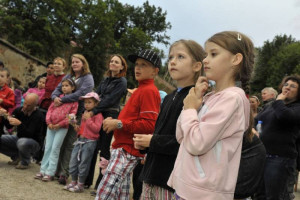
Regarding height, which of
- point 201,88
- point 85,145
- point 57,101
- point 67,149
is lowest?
point 67,149

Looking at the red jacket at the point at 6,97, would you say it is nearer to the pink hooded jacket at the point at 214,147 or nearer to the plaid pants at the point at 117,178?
the plaid pants at the point at 117,178

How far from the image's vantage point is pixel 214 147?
72.9 inches

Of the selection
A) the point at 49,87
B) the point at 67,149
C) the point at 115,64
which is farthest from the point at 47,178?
the point at 115,64

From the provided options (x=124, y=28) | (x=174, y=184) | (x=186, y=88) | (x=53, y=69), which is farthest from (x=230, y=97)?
(x=124, y=28)

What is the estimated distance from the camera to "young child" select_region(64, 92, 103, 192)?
5281 mm

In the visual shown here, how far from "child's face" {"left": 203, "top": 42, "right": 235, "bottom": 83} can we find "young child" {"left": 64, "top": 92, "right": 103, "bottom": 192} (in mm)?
3486

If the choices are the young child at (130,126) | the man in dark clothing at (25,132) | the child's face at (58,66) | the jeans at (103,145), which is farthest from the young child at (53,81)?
the young child at (130,126)

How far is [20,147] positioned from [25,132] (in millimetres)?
313

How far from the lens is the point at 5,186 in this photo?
491 cm

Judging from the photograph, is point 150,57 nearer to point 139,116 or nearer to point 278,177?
point 139,116

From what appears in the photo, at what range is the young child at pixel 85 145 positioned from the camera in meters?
5.28

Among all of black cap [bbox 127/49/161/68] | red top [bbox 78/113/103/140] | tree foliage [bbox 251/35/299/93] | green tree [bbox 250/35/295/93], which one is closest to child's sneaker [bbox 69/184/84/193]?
red top [bbox 78/113/103/140]

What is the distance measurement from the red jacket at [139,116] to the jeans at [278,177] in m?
1.79

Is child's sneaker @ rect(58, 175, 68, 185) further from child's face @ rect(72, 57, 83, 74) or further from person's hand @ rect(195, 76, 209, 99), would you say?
person's hand @ rect(195, 76, 209, 99)
